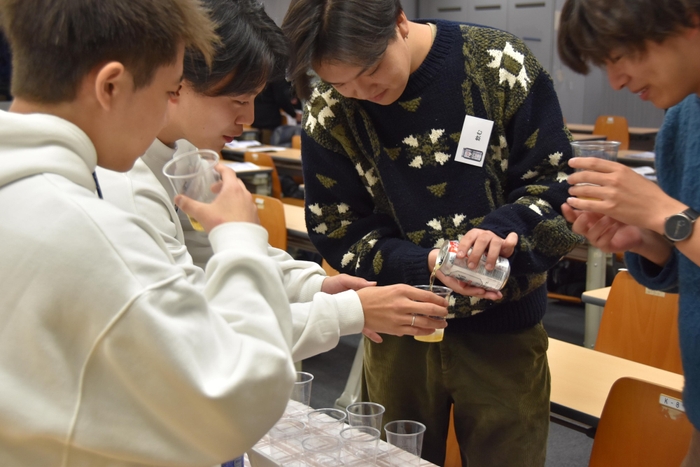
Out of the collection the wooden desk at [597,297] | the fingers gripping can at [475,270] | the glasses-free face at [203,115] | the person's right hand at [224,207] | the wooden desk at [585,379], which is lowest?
the wooden desk at [585,379]

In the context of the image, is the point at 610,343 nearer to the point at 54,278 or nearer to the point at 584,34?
the point at 584,34

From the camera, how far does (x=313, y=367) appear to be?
4352 mm

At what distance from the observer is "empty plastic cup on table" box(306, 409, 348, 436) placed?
150 cm

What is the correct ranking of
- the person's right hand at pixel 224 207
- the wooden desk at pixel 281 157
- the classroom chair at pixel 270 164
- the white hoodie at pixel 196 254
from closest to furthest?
the person's right hand at pixel 224 207, the white hoodie at pixel 196 254, the classroom chair at pixel 270 164, the wooden desk at pixel 281 157

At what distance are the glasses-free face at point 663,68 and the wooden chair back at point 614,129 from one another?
24.2ft

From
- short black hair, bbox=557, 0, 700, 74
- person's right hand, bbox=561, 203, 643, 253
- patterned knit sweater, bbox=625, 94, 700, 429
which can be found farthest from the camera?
person's right hand, bbox=561, 203, 643, 253

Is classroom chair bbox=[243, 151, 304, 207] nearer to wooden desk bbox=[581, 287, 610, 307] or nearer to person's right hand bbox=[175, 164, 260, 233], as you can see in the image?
wooden desk bbox=[581, 287, 610, 307]

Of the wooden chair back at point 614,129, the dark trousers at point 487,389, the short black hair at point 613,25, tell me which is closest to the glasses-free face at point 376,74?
the short black hair at point 613,25

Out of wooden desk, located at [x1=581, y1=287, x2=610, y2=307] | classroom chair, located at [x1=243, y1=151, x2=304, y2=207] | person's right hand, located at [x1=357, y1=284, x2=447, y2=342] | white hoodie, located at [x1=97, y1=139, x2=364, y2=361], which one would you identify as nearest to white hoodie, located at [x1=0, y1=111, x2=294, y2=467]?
white hoodie, located at [x1=97, y1=139, x2=364, y2=361]

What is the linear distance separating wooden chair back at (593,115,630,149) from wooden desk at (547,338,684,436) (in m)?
6.49

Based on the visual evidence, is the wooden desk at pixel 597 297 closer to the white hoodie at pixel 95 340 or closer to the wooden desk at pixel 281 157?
the white hoodie at pixel 95 340

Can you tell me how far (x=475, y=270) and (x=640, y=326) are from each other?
120 centimetres

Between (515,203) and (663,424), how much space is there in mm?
639

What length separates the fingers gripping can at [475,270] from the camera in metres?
1.54
